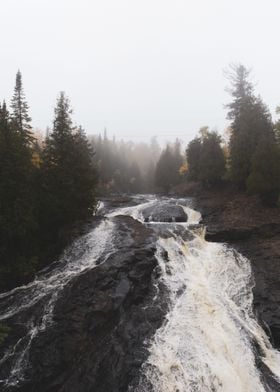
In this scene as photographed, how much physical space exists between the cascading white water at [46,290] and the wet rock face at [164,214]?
21.9 ft

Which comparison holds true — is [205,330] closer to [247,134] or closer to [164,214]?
[164,214]

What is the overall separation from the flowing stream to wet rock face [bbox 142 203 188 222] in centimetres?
586

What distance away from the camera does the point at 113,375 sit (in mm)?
10836

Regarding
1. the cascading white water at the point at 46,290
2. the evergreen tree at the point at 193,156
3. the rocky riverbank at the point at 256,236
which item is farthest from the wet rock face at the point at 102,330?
the evergreen tree at the point at 193,156

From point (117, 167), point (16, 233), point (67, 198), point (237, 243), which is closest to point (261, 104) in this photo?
point (237, 243)

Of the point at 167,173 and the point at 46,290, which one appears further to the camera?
the point at 167,173

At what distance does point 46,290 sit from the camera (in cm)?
1434

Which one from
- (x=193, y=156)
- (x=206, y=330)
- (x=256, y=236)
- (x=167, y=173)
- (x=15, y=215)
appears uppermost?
(x=193, y=156)

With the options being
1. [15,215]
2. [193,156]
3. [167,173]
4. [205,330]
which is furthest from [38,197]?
[167,173]

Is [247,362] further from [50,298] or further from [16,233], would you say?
[16,233]

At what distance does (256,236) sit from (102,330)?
44.5ft

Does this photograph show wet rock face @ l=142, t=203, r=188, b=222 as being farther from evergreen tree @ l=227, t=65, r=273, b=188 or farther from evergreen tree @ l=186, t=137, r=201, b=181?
evergreen tree @ l=186, t=137, r=201, b=181

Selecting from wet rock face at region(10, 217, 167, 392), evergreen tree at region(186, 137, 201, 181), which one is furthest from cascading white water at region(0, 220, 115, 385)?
evergreen tree at region(186, 137, 201, 181)

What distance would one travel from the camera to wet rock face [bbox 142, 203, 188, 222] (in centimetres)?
2662
